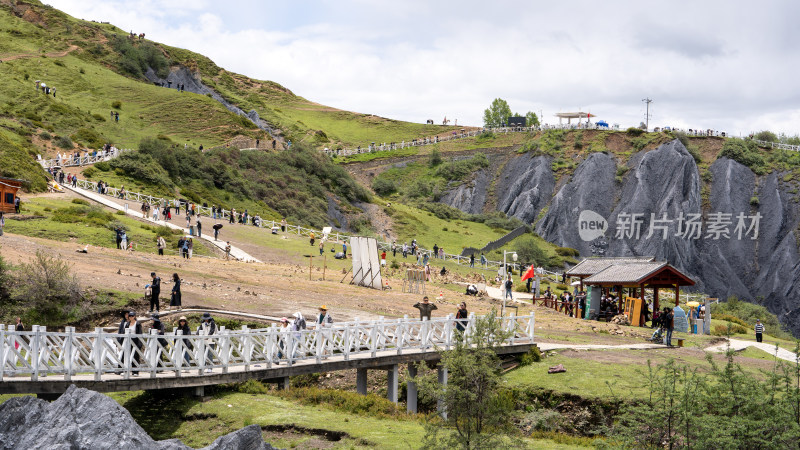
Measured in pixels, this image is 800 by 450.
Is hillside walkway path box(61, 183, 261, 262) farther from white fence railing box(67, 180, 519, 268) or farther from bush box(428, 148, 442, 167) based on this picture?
bush box(428, 148, 442, 167)

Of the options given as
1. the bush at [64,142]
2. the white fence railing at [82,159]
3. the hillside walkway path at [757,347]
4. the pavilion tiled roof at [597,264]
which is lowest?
the hillside walkway path at [757,347]

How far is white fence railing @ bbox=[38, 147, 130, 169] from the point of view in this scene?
2785 inches

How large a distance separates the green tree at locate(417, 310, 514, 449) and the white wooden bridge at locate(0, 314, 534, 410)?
1.86ft

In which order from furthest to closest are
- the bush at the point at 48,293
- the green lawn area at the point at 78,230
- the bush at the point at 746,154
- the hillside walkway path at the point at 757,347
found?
1. the bush at the point at 746,154
2. the green lawn area at the point at 78,230
3. the hillside walkway path at the point at 757,347
4. the bush at the point at 48,293

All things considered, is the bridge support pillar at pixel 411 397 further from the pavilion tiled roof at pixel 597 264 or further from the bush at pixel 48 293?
the pavilion tiled roof at pixel 597 264

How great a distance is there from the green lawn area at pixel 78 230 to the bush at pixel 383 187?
62.2m

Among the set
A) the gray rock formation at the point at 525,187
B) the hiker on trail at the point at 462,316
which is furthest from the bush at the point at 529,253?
the hiker on trail at the point at 462,316

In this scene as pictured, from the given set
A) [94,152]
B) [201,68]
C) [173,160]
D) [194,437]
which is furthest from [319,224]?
[201,68]

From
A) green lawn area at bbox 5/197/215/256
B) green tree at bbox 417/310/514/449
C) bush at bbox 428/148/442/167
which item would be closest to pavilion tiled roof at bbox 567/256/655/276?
green lawn area at bbox 5/197/215/256

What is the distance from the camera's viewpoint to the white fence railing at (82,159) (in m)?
70.8

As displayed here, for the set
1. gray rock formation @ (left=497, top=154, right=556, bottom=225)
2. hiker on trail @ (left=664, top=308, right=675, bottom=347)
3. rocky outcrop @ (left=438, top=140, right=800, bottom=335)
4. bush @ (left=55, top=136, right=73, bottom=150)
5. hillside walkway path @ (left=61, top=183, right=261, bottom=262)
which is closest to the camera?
hiker on trail @ (left=664, top=308, right=675, bottom=347)

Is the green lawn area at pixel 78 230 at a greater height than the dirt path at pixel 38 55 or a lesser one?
lesser

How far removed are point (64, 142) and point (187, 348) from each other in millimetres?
66530

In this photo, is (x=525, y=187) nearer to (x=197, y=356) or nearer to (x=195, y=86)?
(x=195, y=86)
